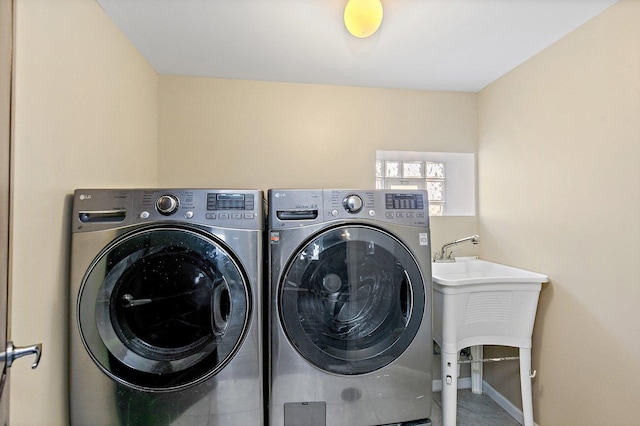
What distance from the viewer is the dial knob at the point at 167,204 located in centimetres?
113

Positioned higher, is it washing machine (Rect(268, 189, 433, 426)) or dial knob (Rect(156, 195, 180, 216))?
dial knob (Rect(156, 195, 180, 216))

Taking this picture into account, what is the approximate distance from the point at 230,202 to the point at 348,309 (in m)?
0.71

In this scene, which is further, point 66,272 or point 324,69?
point 324,69

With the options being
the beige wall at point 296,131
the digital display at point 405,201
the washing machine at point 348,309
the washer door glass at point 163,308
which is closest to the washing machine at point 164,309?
the washer door glass at point 163,308

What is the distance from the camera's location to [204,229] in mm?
1156

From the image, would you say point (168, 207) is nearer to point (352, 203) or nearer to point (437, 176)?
point (352, 203)

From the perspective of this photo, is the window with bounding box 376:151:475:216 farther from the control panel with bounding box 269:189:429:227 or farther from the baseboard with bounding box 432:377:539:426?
Answer: the baseboard with bounding box 432:377:539:426

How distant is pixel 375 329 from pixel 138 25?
1.94 meters

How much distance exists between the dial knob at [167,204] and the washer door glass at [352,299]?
21.2 inches

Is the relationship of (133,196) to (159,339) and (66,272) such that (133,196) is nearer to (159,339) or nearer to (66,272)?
(66,272)

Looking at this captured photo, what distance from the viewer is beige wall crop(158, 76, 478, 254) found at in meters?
1.96

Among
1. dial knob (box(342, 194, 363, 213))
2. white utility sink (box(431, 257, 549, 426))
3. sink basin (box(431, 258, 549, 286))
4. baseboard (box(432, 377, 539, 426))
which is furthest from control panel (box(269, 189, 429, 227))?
baseboard (box(432, 377, 539, 426))

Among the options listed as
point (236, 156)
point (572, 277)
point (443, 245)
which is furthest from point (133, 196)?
point (572, 277)

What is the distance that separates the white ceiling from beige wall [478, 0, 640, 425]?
0.68 ft
